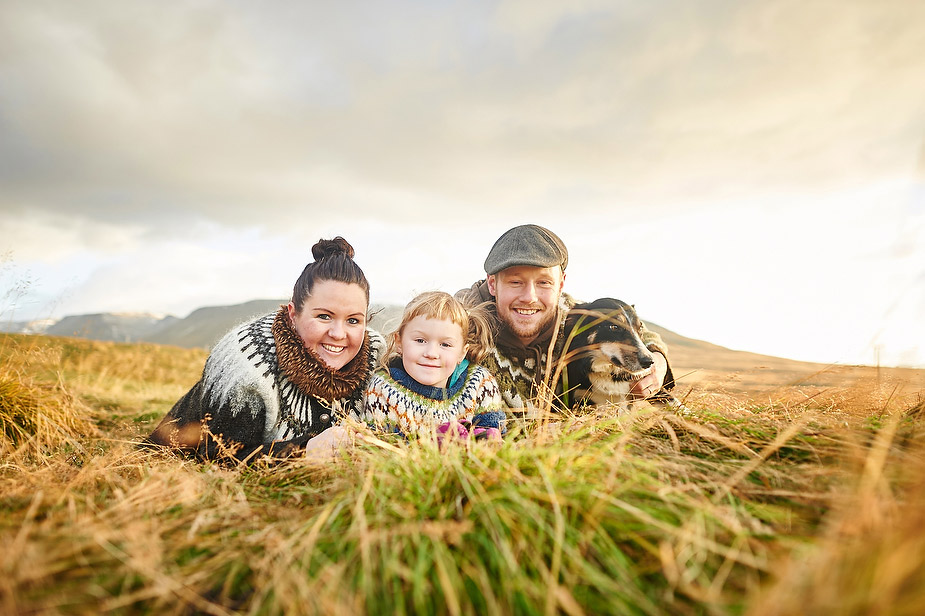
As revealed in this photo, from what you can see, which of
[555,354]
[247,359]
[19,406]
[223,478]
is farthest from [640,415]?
[19,406]

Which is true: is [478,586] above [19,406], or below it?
above

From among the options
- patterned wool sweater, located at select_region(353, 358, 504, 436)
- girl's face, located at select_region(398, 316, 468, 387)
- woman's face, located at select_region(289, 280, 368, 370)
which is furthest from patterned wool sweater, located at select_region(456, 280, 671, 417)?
woman's face, located at select_region(289, 280, 368, 370)

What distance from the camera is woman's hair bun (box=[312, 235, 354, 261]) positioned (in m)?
3.84

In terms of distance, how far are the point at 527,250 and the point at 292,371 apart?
2.34 meters

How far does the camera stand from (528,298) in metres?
4.36

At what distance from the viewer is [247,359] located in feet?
12.1

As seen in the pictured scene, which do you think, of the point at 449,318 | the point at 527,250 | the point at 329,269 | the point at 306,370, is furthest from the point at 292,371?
the point at 527,250

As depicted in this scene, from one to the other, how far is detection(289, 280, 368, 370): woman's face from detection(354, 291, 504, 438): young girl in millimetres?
362

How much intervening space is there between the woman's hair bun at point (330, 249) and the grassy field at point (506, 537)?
2.04m

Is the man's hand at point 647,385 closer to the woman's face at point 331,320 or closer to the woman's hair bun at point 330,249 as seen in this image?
the woman's face at point 331,320

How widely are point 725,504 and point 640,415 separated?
115cm

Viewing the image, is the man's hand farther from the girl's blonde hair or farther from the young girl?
the girl's blonde hair

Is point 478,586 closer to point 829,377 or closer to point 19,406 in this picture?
point 829,377

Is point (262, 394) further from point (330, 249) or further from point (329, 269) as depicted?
point (330, 249)
